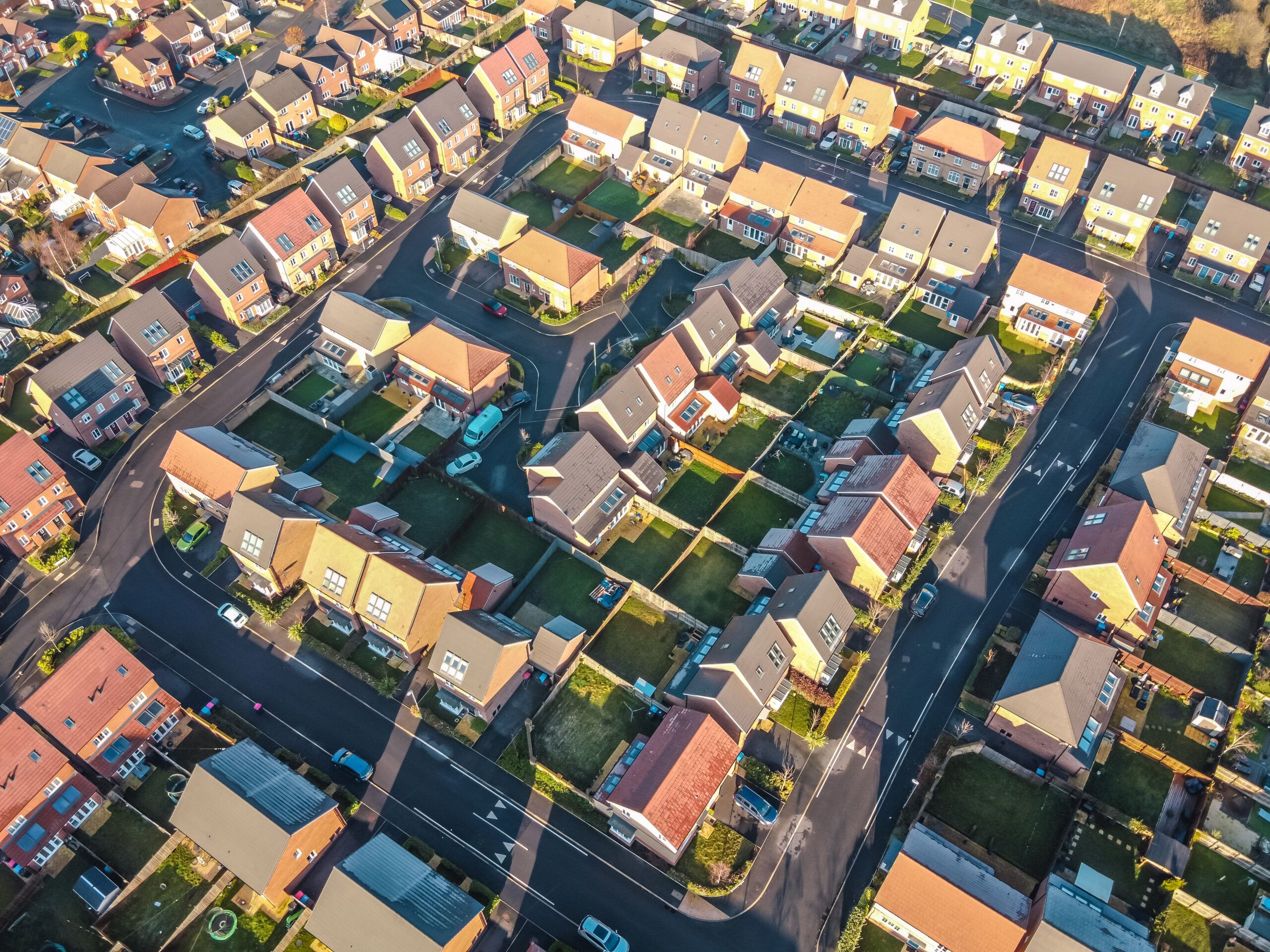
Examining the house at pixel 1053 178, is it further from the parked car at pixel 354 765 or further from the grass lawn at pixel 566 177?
the parked car at pixel 354 765

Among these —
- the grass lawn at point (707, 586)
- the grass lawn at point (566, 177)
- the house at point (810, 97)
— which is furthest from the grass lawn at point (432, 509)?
the house at point (810, 97)

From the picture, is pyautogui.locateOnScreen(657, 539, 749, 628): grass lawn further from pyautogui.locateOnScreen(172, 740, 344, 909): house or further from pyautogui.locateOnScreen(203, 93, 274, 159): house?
pyautogui.locateOnScreen(203, 93, 274, 159): house

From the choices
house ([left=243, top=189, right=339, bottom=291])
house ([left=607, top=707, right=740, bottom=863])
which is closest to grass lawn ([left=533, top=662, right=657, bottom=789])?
house ([left=607, top=707, right=740, bottom=863])

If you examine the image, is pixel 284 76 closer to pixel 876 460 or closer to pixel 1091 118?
pixel 876 460

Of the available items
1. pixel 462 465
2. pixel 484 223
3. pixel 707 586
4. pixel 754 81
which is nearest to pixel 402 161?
pixel 484 223

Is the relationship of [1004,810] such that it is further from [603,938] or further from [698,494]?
[698,494]

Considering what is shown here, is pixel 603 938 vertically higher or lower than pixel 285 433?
lower
